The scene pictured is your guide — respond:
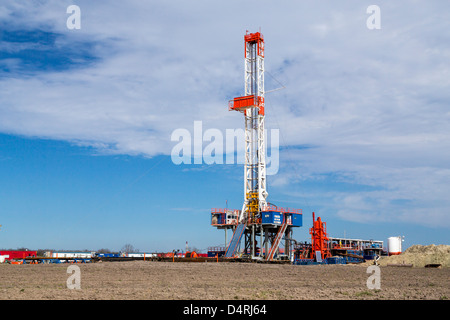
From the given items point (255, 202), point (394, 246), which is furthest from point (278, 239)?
point (394, 246)

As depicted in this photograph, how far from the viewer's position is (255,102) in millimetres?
47719

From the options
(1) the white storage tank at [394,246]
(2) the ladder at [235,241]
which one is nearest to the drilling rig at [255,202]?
(2) the ladder at [235,241]

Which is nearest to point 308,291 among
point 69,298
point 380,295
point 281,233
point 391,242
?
point 380,295

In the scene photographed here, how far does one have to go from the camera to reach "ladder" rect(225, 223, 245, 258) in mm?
45106

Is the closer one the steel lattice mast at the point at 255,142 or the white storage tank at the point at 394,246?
the steel lattice mast at the point at 255,142

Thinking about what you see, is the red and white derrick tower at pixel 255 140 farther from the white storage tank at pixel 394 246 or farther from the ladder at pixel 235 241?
the white storage tank at pixel 394 246

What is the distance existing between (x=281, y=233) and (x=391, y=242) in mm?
27152

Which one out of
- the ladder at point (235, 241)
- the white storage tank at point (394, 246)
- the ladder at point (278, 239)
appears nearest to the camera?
the ladder at point (235, 241)

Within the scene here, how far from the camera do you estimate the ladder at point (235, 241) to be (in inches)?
1776

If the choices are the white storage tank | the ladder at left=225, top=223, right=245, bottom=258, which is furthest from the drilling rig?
the white storage tank

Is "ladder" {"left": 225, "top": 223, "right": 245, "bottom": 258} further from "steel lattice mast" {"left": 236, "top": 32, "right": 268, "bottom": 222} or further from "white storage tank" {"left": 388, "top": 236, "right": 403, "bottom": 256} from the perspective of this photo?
"white storage tank" {"left": 388, "top": 236, "right": 403, "bottom": 256}

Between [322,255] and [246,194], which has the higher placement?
[246,194]

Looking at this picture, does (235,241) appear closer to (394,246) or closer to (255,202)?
(255,202)
